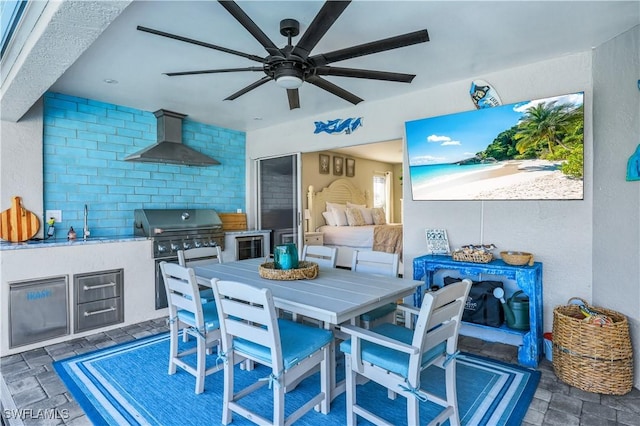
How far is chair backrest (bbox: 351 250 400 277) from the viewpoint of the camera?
8.94 feet

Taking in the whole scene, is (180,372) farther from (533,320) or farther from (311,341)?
(533,320)

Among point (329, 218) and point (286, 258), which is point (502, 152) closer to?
point (286, 258)

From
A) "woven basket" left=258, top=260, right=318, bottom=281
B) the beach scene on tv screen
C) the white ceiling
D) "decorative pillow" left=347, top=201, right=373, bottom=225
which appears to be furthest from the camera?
"decorative pillow" left=347, top=201, right=373, bottom=225

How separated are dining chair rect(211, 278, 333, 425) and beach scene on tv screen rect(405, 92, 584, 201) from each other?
2.16m

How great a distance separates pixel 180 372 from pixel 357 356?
5.18 ft

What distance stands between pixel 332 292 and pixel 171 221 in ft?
9.71

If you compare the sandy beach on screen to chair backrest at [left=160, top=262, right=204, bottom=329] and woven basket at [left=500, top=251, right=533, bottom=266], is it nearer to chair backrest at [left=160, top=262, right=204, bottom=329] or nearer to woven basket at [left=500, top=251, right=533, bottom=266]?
woven basket at [left=500, top=251, right=533, bottom=266]

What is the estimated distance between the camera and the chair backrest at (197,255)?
3.23 metres

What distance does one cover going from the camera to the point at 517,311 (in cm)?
295

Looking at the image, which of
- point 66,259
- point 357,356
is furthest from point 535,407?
point 66,259

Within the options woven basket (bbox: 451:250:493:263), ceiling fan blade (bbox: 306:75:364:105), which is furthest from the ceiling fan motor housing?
woven basket (bbox: 451:250:493:263)

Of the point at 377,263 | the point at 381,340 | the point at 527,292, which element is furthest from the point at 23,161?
the point at 527,292

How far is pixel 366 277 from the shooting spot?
8.37 feet

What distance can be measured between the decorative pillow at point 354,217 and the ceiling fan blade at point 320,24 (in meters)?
5.37
